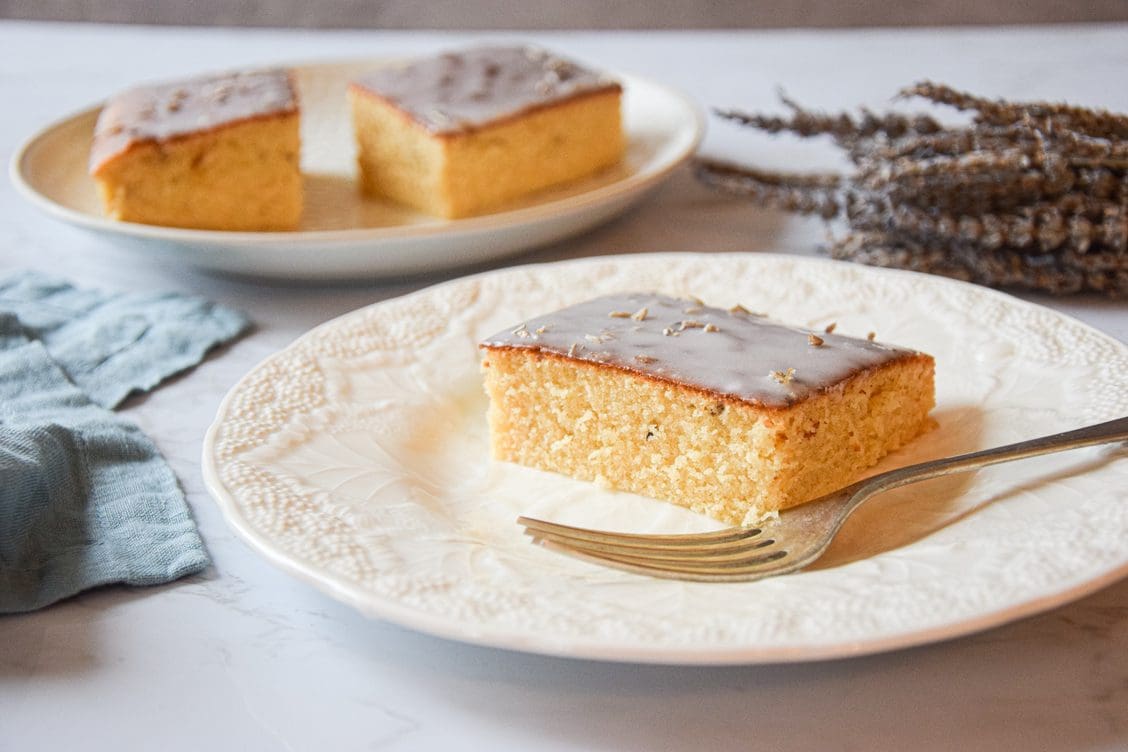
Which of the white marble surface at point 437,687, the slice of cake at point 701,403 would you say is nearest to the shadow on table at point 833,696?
the white marble surface at point 437,687

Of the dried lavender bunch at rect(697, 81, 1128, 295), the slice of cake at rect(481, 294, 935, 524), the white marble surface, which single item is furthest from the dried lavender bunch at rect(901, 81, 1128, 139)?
the white marble surface

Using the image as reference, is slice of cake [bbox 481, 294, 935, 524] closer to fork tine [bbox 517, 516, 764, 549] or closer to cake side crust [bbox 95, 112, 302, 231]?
fork tine [bbox 517, 516, 764, 549]

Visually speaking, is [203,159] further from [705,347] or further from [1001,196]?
[1001,196]

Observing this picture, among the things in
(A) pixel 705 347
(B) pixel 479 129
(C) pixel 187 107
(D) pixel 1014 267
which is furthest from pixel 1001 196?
(C) pixel 187 107

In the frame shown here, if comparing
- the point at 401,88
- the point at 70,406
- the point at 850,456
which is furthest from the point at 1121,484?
the point at 401,88

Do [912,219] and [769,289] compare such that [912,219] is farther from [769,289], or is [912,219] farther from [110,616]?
[110,616]

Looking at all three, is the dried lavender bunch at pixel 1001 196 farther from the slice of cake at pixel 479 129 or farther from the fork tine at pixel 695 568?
the fork tine at pixel 695 568
